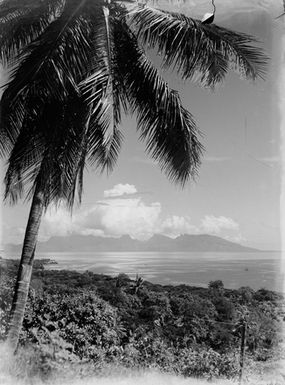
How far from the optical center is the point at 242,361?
664 centimetres

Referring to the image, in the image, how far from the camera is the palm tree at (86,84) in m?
5.08

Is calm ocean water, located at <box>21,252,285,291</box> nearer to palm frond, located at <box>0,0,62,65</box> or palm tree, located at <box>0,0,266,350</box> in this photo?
palm tree, located at <box>0,0,266,350</box>

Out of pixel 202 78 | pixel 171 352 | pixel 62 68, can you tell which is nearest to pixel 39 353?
Answer: pixel 171 352

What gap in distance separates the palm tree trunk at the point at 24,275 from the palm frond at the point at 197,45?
212cm

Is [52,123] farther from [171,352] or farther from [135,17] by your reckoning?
Answer: [171,352]

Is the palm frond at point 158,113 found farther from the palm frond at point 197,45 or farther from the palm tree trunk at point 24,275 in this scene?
the palm tree trunk at point 24,275

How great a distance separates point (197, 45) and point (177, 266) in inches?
146

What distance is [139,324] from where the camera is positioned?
7438 millimetres

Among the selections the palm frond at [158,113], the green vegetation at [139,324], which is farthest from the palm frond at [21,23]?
the green vegetation at [139,324]

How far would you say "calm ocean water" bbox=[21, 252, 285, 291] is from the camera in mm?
7258

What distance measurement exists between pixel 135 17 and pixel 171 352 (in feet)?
14.6

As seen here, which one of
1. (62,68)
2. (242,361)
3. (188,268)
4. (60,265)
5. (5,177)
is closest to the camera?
(62,68)

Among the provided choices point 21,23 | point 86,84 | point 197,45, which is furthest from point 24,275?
point 197,45

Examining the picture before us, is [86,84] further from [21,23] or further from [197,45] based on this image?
[197,45]
